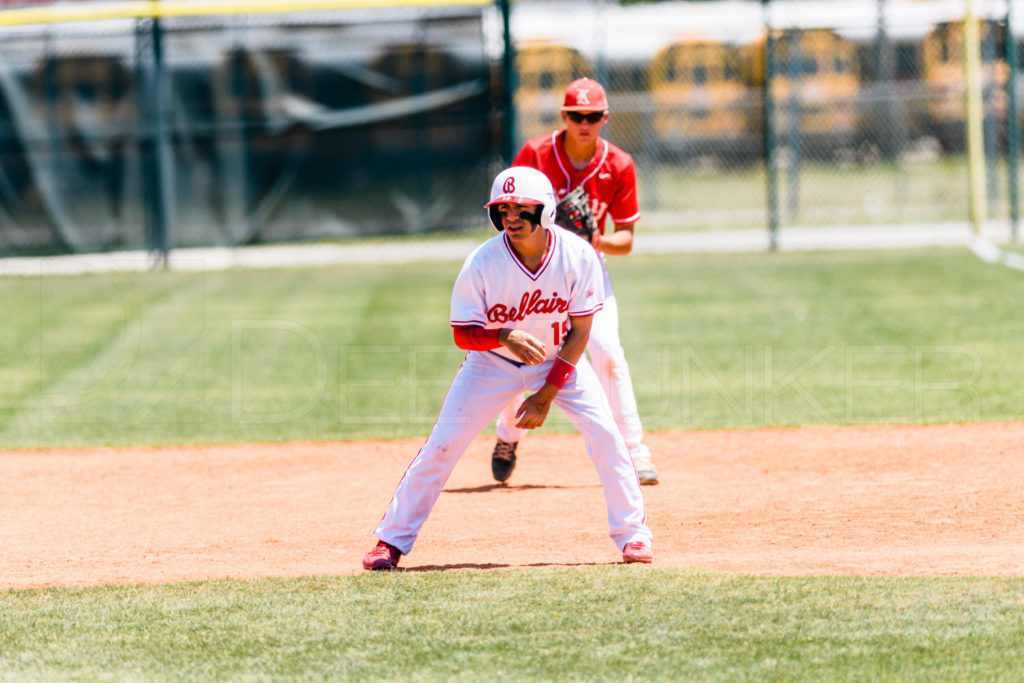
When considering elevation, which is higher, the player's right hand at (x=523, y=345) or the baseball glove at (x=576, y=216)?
the baseball glove at (x=576, y=216)

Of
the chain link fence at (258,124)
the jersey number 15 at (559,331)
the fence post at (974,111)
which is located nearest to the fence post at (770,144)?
the chain link fence at (258,124)

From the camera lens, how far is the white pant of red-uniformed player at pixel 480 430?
576 cm

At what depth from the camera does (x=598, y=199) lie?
25.2ft

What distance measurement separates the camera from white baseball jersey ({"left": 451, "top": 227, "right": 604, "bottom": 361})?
561 cm

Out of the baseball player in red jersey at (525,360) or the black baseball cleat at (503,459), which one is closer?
the baseball player in red jersey at (525,360)

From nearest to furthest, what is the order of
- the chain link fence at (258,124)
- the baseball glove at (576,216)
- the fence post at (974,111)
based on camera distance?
the baseball glove at (576,216)
the fence post at (974,111)
the chain link fence at (258,124)

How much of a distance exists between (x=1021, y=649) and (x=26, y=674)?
11.5 feet

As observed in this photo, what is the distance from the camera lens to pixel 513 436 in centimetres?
755

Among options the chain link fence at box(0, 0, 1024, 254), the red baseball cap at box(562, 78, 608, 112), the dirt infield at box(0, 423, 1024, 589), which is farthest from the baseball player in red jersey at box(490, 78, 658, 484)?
the chain link fence at box(0, 0, 1024, 254)

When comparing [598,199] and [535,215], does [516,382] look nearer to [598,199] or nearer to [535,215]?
[535,215]

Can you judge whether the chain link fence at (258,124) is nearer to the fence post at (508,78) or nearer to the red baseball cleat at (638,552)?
the fence post at (508,78)

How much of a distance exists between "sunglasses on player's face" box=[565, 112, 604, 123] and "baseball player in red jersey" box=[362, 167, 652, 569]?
5.79ft

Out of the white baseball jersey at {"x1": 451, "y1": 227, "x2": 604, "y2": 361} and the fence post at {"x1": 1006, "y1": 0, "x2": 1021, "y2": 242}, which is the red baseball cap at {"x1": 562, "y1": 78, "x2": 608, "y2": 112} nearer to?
the white baseball jersey at {"x1": 451, "y1": 227, "x2": 604, "y2": 361}

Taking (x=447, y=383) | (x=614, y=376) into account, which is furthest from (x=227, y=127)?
(x=614, y=376)
